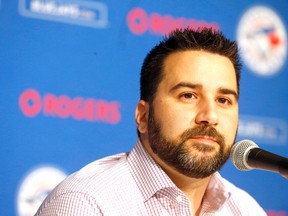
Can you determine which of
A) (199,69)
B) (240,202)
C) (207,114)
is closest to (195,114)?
(207,114)

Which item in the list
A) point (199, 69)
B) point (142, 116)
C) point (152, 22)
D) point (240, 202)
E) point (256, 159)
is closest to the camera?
point (256, 159)

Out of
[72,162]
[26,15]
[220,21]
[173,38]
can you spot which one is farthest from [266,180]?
[26,15]

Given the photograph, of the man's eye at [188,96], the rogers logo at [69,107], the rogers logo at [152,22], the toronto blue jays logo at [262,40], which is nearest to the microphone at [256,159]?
the man's eye at [188,96]

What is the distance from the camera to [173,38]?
6.19 ft

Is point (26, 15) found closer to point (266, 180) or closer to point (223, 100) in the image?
point (223, 100)

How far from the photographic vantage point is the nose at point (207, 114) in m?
1.66

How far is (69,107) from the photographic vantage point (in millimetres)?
2256

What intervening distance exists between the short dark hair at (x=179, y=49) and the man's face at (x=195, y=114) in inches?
1.0

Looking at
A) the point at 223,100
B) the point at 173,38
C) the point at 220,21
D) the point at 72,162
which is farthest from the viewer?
the point at 220,21

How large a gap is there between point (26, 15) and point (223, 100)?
84cm

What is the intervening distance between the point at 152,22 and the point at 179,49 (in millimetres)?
692

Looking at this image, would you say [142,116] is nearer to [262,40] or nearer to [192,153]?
[192,153]

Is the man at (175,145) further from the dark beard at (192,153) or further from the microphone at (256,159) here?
the microphone at (256,159)

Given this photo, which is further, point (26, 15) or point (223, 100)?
point (26, 15)
